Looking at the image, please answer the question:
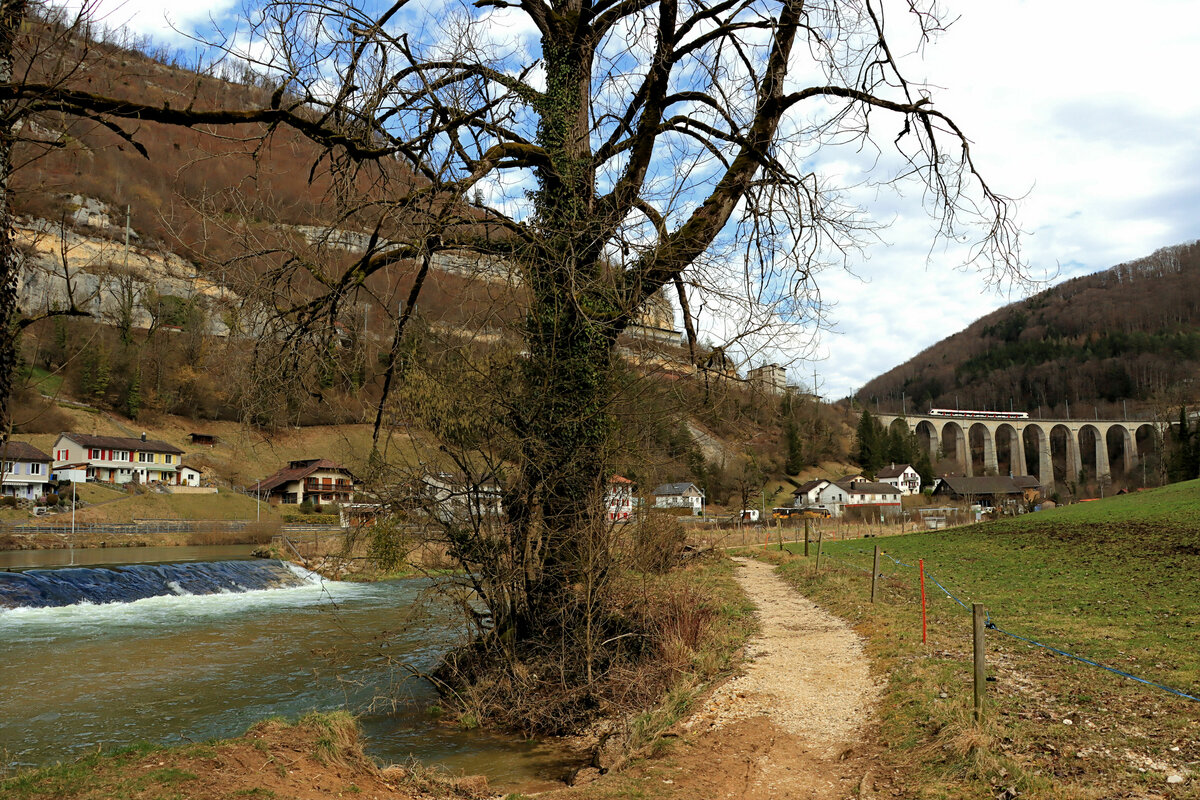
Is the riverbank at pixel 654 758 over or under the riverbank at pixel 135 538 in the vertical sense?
over

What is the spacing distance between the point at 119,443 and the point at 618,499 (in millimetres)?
68484

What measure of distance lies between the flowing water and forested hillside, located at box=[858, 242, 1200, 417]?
472ft

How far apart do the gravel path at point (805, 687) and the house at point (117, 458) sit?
6609 centimetres

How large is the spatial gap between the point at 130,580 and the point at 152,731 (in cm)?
1882

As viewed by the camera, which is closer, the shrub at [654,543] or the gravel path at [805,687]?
the gravel path at [805,687]

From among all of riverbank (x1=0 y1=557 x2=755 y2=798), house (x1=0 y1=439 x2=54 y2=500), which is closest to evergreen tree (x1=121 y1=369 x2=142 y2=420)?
house (x1=0 y1=439 x2=54 y2=500)

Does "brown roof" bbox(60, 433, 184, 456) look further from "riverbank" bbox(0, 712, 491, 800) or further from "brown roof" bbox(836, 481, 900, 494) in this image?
"brown roof" bbox(836, 481, 900, 494)

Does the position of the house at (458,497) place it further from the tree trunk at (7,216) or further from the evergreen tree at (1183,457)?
the evergreen tree at (1183,457)

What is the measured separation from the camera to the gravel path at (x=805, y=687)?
7254 mm

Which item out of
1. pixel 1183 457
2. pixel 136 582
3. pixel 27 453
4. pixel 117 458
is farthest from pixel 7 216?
pixel 1183 457

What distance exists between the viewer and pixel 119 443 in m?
63.8

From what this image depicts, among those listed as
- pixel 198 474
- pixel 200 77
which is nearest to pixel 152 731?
pixel 200 77

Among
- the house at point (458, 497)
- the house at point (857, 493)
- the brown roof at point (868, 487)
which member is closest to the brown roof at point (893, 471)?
the brown roof at point (868, 487)

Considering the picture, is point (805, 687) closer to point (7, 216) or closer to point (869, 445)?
point (7, 216)
